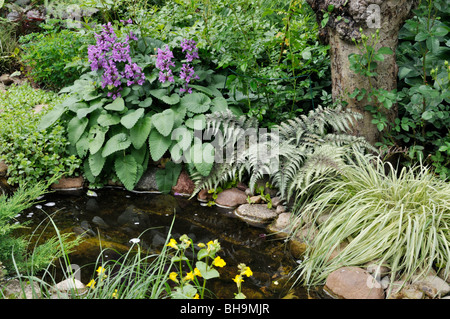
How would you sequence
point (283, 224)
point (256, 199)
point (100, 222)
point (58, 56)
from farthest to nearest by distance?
point (58, 56), point (256, 199), point (100, 222), point (283, 224)

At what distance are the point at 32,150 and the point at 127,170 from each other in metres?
0.83

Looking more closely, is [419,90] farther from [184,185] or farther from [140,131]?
[140,131]

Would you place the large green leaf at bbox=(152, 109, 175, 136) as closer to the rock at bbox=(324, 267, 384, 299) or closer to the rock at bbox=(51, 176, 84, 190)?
the rock at bbox=(51, 176, 84, 190)

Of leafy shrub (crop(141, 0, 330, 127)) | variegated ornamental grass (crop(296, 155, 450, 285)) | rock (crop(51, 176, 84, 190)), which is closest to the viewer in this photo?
variegated ornamental grass (crop(296, 155, 450, 285))

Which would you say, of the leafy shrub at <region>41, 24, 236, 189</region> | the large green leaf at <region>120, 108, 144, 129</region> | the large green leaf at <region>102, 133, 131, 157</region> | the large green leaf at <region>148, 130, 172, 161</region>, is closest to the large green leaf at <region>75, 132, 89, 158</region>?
the leafy shrub at <region>41, 24, 236, 189</region>

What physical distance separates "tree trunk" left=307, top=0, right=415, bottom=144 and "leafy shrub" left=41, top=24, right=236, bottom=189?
3.47ft

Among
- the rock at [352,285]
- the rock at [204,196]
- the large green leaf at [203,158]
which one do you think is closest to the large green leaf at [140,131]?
the large green leaf at [203,158]

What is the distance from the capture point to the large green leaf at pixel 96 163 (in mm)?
3908

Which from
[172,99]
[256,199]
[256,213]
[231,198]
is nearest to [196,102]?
[172,99]

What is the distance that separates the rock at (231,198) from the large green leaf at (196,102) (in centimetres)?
74

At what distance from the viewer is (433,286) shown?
2551mm

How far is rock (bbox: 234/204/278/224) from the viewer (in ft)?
11.7
